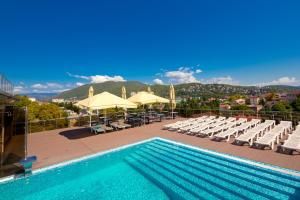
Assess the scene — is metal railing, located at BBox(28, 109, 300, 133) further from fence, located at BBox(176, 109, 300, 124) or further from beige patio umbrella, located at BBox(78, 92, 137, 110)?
beige patio umbrella, located at BBox(78, 92, 137, 110)

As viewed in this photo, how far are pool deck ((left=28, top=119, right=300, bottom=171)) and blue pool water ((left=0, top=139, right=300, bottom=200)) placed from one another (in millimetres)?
589

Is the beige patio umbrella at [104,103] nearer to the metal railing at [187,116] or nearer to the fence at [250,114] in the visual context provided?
the metal railing at [187,116]

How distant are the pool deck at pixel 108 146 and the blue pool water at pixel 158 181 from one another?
59 cm

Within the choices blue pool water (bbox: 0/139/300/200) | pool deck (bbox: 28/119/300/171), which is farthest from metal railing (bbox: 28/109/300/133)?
blue pool water (bbox: 0/139/300/200)

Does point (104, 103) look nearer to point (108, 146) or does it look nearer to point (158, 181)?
point (108, 146)

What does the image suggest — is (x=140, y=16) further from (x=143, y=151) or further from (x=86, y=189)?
(x=86, y=189)

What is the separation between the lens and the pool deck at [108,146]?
220 inches

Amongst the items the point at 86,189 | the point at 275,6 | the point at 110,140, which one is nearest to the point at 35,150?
the point at 110,140

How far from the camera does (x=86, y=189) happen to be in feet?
15.5

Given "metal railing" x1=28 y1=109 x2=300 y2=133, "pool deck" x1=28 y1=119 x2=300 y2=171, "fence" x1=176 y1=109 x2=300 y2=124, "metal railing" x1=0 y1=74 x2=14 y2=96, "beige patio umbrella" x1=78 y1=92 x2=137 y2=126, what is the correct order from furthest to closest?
"metal railing" x1=28 y1=109 x2=300 y2=133, "fence" x1=176 y1=109 x2=300 y2=124, "beige patio umbrella" x1=78 y1=92 x2=137 y2=126, "metal railing" x1=0 y1=74 x2=14 y2=96, "pool deck" x1=28 y1=119 x2=300 y2=171

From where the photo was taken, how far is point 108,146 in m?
7.48

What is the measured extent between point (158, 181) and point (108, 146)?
10.8ft

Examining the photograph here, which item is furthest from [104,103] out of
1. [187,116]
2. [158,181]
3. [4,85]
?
[187,116]

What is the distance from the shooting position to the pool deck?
5577 millimetres
